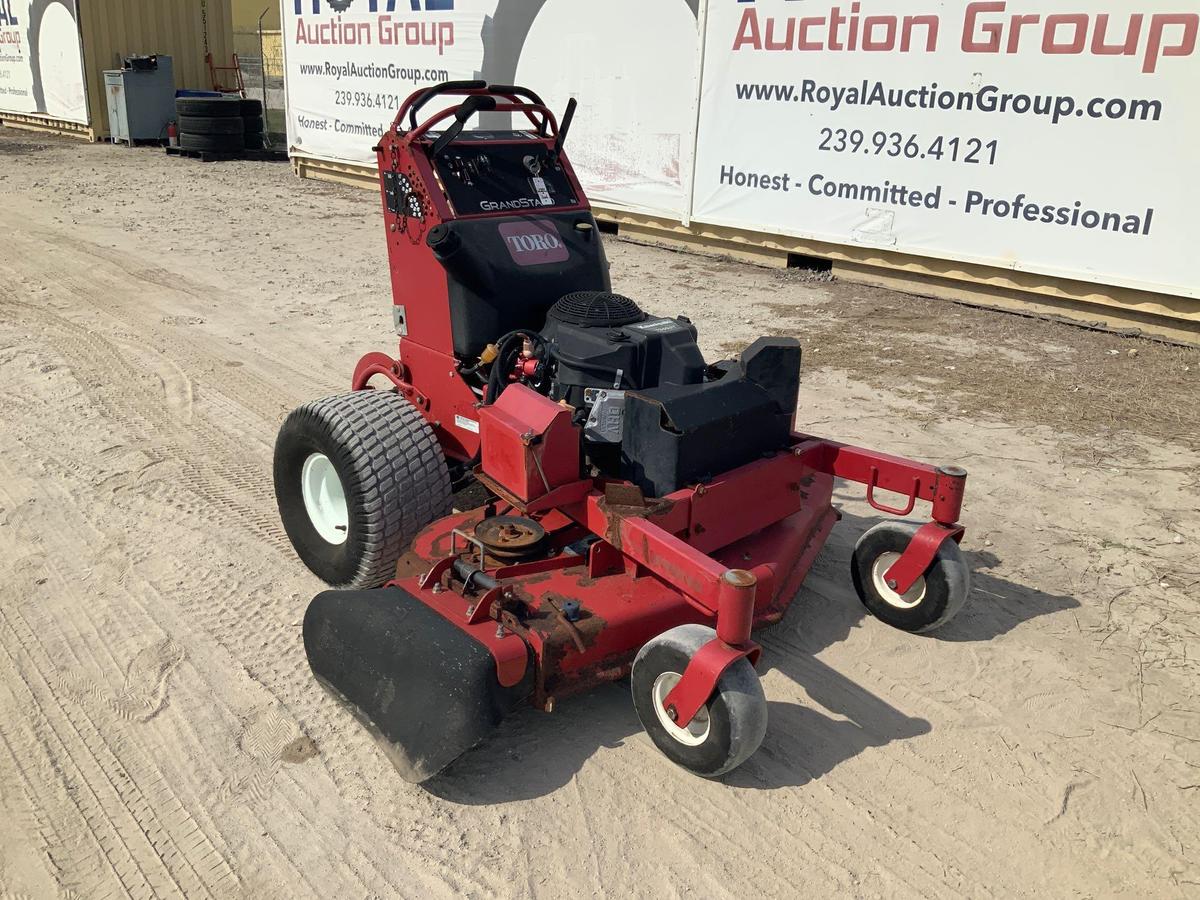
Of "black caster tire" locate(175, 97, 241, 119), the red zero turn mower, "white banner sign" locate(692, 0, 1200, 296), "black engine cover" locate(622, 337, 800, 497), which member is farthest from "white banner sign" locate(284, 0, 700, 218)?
"black engine cover" locate(622, 337, 800, 497)

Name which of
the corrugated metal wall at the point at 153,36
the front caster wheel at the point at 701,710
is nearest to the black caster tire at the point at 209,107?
the corrugated metal wall at the point at 153,36

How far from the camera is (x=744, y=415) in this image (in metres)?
3.76

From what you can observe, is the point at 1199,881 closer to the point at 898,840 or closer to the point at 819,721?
the point at 898,840

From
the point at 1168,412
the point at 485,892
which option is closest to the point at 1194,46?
the point at 1168,412

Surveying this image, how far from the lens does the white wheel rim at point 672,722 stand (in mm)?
3072

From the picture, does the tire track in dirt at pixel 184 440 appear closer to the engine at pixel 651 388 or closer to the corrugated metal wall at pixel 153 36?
the engine at pixel 651 388

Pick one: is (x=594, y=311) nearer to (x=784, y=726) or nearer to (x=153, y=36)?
(x=784, y=726)

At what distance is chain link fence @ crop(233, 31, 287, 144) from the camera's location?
26469 mm

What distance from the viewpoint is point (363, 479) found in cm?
388

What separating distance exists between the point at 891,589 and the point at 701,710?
1318mm

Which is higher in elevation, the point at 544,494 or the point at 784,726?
the point at 544,494

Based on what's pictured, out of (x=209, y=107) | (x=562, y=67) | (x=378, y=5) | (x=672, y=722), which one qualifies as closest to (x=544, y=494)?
(x=672, y=722)

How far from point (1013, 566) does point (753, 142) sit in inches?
280

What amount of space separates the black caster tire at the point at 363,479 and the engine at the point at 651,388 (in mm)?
420
